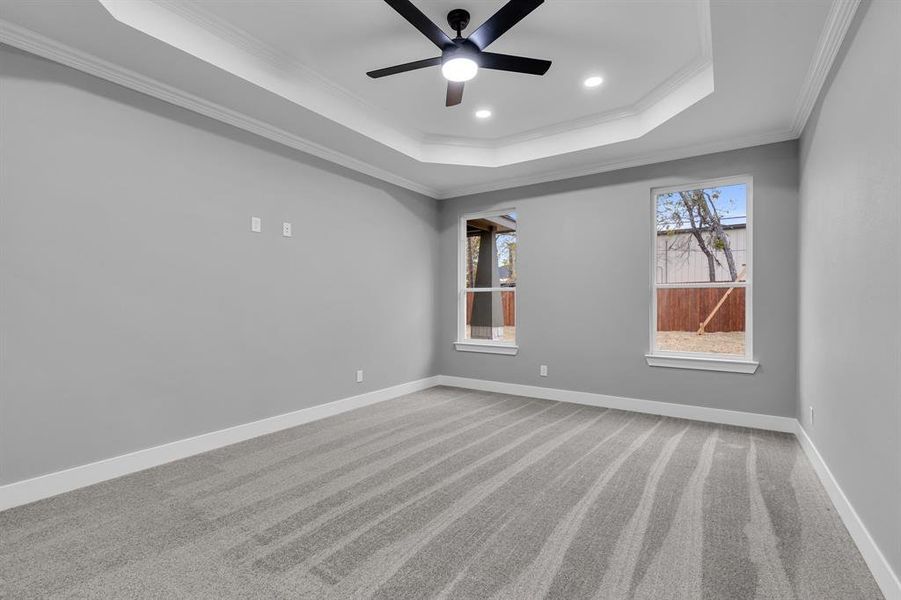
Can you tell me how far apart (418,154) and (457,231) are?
1422 mm

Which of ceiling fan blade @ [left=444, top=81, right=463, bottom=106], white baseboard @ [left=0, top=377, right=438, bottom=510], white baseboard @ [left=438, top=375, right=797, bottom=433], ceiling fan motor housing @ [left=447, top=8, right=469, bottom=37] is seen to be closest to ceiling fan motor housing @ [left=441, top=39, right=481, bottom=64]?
ceiling fan motor housing @ [left=447, top=8, right=469, bottom=37]

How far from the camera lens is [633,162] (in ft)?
14.2

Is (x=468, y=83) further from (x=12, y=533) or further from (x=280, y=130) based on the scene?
(x=12, y=533)

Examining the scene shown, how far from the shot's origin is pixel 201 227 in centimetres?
316

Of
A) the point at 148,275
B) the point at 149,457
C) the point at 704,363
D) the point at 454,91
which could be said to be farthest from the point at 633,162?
the point at 149,457

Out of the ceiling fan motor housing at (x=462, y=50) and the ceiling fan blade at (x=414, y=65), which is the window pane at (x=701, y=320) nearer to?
the ceiling fan motor housing at (x=462, y=50)

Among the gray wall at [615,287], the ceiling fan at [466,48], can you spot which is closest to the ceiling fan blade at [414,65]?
the ceiling fan at [466,48]

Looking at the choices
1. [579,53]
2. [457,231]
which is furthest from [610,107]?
[457,231]

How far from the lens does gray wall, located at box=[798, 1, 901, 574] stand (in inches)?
61.4

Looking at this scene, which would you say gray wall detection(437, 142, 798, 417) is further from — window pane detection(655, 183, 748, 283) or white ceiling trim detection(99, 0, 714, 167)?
white ceiling trim detection(99, 0, 714, 167)

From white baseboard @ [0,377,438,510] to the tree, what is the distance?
369 centimetres

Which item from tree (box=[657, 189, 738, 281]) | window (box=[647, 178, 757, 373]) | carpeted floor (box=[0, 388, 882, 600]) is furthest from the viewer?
tree (box=[657, 189, 738, 281])

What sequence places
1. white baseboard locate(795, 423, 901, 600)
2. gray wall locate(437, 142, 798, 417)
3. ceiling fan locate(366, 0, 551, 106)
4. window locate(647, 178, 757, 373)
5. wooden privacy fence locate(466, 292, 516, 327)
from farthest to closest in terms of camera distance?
1. wooden privacy fence locate(466, 292, 516, 327)
2. window locate(647, 178, 757, 373)
3. gray wall locate(437, 142, 798, 417)
4. ceiling fan locate(366, 0, 551, 106)
5. white baseboard locate(795, 423, 901, 600)

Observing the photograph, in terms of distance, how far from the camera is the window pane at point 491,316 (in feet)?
17.6
